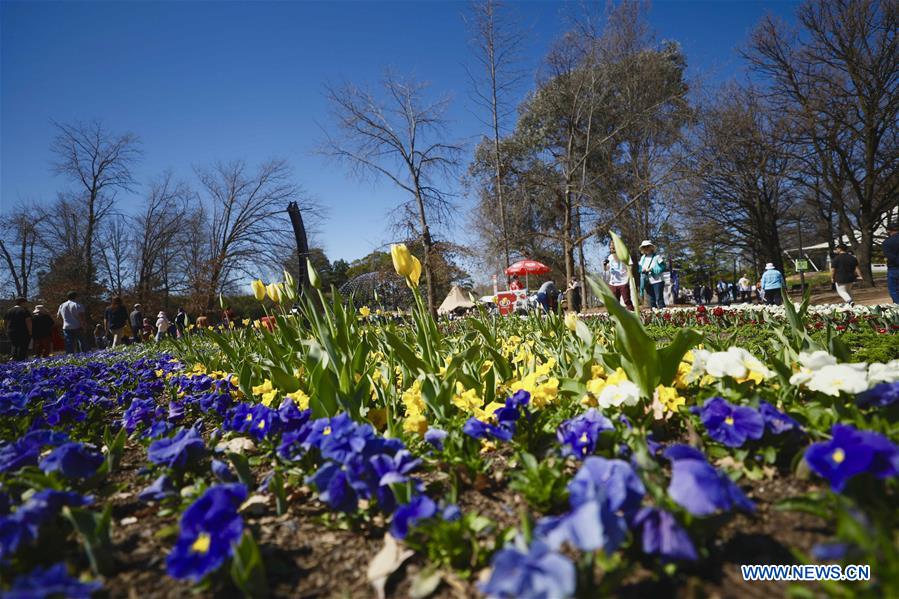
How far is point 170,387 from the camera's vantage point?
365 centimetres

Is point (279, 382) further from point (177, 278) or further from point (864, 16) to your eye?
point (177, 278)

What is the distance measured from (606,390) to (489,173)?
712 inches

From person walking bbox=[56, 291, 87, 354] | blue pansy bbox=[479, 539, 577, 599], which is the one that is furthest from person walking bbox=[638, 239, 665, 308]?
person walking bbox=[56, 291, 87, 354]

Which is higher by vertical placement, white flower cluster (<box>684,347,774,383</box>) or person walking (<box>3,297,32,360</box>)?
person walking (<box>3,297,32,360</box>)

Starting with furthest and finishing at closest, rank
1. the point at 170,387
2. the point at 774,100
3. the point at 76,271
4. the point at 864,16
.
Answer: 1. the point at 76,271
2. the point at 774,100
3. the point at 864,16
4. the point at 170,387

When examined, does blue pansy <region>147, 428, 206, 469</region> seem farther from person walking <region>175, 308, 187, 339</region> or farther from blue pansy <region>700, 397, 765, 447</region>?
person walking <region>175, 308, 187, 339</region>

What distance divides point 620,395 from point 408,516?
91 centimetres

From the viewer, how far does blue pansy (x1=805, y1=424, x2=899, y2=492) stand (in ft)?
3.43

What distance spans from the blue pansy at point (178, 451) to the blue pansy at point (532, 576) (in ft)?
4.08

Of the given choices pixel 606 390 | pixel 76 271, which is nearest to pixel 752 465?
pixel 606 390

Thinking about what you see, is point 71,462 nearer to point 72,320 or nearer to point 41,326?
point 72,320

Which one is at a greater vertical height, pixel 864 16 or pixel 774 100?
pixel 864 16

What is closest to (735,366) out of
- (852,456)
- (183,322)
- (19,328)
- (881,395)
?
(881,395)

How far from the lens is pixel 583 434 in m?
1.47
